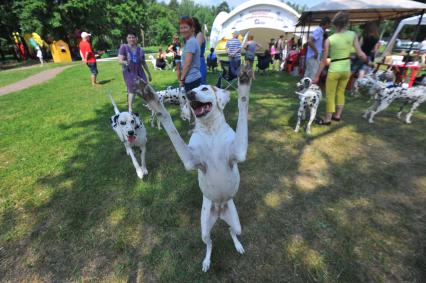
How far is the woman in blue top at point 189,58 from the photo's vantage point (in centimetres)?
425

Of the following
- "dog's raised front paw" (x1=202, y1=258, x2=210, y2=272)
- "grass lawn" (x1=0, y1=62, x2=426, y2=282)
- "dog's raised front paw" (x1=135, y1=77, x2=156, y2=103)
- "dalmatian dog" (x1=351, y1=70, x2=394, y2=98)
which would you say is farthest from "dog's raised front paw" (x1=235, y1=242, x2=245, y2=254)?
"dalmatian dog" (x1=351, y1=70, x2=394, y2=98)

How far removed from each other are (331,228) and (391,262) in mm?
696

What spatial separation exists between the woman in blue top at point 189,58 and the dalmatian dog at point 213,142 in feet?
8.53

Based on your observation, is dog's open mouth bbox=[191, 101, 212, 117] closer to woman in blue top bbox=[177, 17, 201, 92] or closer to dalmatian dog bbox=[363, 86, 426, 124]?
woman in blue top bbox=[177, 17, 201, 92]

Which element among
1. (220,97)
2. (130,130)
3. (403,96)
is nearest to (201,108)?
(220,97)

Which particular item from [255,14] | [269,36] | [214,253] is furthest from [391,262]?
[269,36]

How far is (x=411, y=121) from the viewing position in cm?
633

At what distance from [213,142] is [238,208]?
1.81 m

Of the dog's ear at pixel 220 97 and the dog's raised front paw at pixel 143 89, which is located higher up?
the dog's raised front paw at pixel 143 89

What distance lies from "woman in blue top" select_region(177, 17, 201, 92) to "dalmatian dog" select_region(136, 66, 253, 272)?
102 inches

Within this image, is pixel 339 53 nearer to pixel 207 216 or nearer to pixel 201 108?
pixel 201 108

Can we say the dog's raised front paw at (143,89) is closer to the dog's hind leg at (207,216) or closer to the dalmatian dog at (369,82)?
the dog's hind leg at (207,216)

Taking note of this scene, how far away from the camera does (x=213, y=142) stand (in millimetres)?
2119

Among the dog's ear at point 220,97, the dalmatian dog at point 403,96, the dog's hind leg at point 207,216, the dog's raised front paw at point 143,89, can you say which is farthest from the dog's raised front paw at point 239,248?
the dalmatian dog at point 403,96
